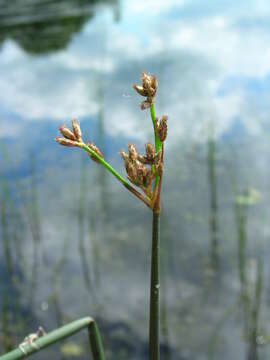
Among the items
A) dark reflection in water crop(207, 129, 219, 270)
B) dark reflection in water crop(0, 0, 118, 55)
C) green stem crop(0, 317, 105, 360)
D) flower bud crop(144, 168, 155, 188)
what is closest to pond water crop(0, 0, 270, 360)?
dark reflection in water crop(207, 129, 219, 270)

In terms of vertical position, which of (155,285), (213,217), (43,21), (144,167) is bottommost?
(213,217)

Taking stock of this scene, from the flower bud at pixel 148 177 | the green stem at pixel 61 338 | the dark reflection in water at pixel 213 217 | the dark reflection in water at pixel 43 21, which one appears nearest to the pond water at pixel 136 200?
the dark reflection in water at pixel 213 217

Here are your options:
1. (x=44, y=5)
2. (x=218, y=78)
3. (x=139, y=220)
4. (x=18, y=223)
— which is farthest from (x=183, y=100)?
(x=44, y=5)

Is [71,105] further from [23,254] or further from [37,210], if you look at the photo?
[23,254]

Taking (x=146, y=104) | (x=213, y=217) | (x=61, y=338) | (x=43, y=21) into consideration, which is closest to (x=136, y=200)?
(x=213, y=217)

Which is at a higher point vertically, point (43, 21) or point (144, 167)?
point (43, 21)

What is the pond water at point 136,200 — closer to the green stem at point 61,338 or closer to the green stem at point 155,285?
the green stem at point 61,338

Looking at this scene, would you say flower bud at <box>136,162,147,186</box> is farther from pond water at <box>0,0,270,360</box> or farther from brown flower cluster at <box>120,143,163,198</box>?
pond water at <box>0,0,270,360</box>

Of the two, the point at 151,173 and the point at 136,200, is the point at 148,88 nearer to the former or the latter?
the point at 151,173
